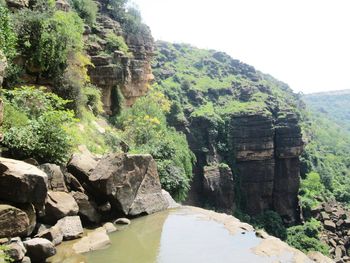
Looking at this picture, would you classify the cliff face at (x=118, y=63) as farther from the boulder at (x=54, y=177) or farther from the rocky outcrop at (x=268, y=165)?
the rocky outcrop at (x=268, y=165)

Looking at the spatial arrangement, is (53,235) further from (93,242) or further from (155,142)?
(155,142)

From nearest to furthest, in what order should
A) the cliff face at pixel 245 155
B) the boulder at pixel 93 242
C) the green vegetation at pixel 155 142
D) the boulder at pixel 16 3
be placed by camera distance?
the boulder at pixel 93 242 < the green vegetation at pixel 155 142 < the boulder at pixel 16 3 < the cliff face at pixel 245 155

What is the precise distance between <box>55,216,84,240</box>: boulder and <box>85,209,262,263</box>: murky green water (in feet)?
2.16

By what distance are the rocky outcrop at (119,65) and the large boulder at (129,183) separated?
12464 millimetres

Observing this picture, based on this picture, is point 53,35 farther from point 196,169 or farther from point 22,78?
point 196,169

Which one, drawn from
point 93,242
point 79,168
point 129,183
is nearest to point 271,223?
point 129,183

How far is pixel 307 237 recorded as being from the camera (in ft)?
135

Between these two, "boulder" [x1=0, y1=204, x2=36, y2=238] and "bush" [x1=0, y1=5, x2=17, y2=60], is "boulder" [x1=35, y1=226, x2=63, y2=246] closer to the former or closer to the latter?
"boulder" [x1=0, y1=204, x2=36, y2=238]

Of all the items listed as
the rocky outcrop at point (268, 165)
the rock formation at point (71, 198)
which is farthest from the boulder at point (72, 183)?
the rocky outcrop at point (268, 165)

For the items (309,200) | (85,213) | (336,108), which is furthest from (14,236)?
(336,108)

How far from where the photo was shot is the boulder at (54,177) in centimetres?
793

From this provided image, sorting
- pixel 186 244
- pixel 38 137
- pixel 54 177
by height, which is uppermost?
pixel 38 137

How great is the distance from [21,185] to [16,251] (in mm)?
1160

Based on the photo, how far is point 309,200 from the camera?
171 ft
